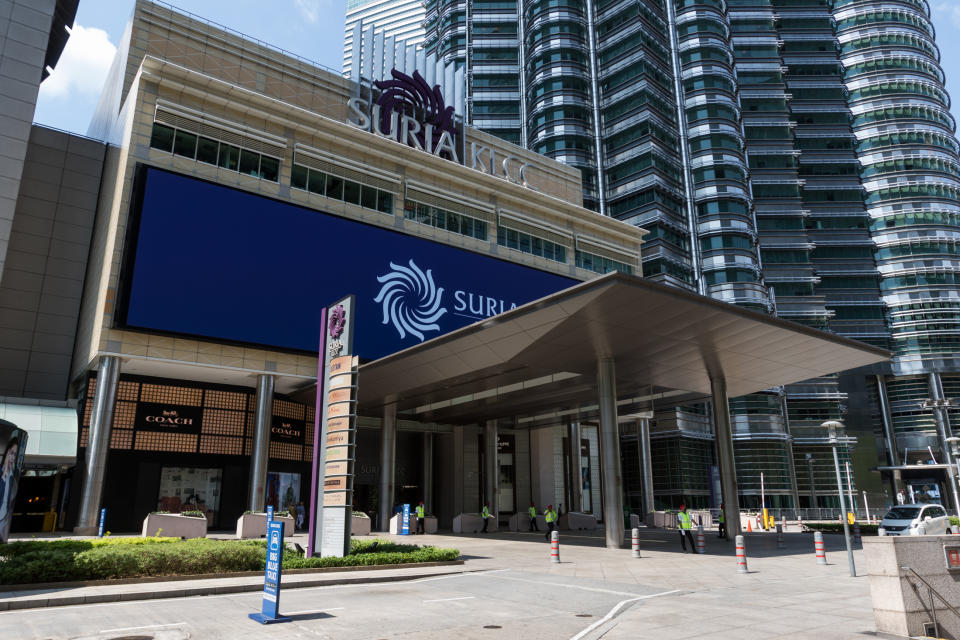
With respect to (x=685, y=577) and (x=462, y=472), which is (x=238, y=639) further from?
(x=462, y=472)

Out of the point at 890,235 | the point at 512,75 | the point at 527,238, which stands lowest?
the point at 527,238

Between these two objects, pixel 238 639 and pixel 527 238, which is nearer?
pixel 238 639

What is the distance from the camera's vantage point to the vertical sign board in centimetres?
1927

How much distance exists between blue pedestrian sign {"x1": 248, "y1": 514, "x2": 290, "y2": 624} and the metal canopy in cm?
1422

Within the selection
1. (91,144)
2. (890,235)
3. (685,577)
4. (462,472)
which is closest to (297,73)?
(91,144)

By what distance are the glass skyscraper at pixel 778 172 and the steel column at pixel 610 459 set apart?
46974 mm

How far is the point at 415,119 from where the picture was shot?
50.3 meters

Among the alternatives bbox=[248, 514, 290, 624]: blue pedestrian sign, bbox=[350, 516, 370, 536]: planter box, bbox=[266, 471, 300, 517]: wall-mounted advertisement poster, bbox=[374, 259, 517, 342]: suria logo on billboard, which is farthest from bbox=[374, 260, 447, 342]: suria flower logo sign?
bbox=[248, 514, 290, 624]: blue pedestrian sign

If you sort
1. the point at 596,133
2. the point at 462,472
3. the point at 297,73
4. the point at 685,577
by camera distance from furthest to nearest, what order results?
the point at 596,133 → the point at 462,472 → the point at 297,73 → the point at 685,577

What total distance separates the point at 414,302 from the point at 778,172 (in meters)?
70.7

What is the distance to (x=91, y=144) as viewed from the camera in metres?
42.0

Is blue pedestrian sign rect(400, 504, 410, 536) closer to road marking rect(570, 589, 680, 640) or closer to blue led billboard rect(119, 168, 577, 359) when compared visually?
blue led billboard rect(119, 168, 577, 359)

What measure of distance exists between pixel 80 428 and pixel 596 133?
7444 centimetres

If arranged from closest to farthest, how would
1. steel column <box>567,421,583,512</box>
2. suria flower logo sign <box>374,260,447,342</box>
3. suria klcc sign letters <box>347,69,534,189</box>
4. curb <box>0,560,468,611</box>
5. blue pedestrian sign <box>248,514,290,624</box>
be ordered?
blue pedestrian sign <box>248,514,290,624</box>
curb <box>0,560,468,611</box>
suria flower logo sign <box>374,260,447,342</box>
suria klcc sign letters <box>347,69,534,189</box>
steel column <box>567,421,583,512</box>
